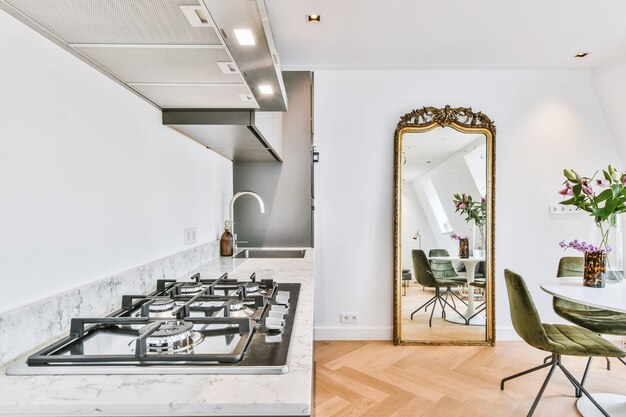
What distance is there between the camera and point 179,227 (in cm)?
196

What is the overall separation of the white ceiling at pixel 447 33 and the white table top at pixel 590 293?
1.65m

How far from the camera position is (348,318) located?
3240mm

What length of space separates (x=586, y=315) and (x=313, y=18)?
2.65 m

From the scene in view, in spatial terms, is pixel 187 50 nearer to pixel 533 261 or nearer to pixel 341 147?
pixel 341 147

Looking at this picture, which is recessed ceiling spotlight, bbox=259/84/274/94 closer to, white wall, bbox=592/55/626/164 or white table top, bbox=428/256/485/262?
white table top, bbox=428/256/485/262

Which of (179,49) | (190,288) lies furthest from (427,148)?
(179,49)

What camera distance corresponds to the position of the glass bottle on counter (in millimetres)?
2572

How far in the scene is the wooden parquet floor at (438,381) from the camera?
2166 mm

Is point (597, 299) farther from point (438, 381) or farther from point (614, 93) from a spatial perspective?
point (614, 93)

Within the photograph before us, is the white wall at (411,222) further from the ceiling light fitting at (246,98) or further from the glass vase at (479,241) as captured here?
the ceiling light fitting at (246,98)

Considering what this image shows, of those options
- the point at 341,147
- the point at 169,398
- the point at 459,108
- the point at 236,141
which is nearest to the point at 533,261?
the point at 459,108

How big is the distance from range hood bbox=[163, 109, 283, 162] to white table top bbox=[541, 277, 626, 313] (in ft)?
5.96

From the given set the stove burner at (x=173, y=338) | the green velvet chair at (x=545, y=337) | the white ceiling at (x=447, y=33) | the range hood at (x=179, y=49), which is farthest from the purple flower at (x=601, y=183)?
the stove burner at (x=173, y=338)

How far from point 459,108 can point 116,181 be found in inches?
107
